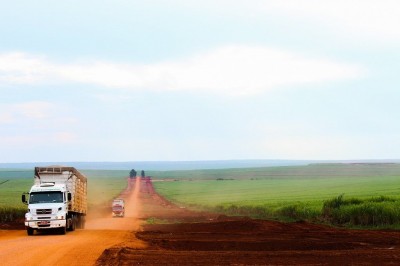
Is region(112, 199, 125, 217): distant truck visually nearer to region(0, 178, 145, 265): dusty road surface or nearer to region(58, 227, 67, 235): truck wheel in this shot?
region(58, 227, 67, 235): truck wheel

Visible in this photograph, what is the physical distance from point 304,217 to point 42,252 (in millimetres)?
28342

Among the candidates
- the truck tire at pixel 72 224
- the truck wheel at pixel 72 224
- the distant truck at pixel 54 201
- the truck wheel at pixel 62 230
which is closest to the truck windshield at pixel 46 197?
the distant truck at pixel 54 201

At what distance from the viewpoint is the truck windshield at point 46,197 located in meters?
40.9

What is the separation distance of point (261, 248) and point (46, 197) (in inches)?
661

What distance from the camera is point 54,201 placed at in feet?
135

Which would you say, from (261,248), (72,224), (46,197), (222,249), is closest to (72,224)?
(72,224)

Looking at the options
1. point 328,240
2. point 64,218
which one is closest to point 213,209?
point 64,218

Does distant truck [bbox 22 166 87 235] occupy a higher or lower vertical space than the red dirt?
higher

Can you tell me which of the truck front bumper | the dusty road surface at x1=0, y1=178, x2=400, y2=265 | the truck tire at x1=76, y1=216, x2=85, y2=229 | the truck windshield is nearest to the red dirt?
the dusty road surface at x1=0, y1=178, x2=400, y2=265

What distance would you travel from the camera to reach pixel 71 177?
45.9 meters

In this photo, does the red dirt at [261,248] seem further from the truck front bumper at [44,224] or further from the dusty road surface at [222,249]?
the truck front bumper at [44,224]

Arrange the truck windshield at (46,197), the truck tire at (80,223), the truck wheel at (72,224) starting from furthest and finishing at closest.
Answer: the truck tire at (80,223), the truck wheel at (72,224), the truck windshield at (46,197)

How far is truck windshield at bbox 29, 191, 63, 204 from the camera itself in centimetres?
4088

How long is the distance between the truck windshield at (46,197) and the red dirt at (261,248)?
6156 millimetres
